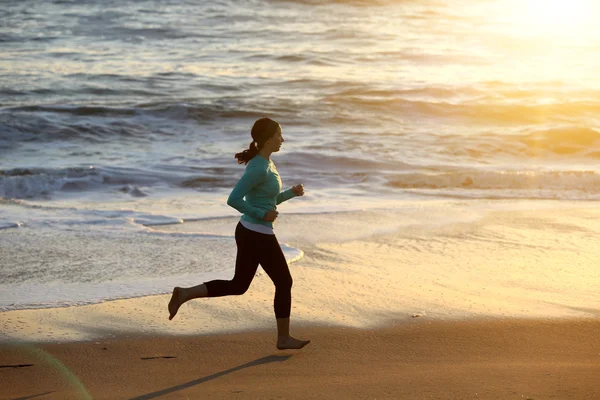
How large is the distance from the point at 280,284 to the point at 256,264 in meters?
0.20

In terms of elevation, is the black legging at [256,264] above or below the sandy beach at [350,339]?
above

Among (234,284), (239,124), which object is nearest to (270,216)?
(234,284)

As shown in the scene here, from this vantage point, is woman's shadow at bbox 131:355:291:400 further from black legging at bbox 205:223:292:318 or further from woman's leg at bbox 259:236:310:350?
black legging at bbox 205:223:292:318

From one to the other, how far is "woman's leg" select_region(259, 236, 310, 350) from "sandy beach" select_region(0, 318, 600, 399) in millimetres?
91

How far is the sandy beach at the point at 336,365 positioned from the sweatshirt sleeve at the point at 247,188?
0.95 metres

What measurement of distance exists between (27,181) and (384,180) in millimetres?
5997

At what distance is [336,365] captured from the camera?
203 inches

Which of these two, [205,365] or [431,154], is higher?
[205,365]

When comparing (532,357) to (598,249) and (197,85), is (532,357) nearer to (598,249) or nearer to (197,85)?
(598,249)

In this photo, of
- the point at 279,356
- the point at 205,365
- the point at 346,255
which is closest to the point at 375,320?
the point at 279,356

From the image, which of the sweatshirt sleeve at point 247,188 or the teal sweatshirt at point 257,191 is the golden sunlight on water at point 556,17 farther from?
the sweatshirt sleeve at point 247,188

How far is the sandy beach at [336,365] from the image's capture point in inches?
183

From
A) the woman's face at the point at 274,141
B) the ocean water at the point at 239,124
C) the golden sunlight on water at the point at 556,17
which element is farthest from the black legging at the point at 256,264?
the golden sunlight on water at the point at 556,17

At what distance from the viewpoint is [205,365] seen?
518 centimetres
